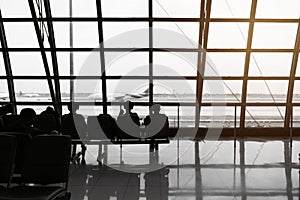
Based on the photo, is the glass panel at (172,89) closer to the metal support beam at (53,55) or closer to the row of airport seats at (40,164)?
the metal support beam at (53,55)

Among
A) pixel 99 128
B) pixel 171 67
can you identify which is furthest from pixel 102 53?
pixel 99 128

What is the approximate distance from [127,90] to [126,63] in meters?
0.98

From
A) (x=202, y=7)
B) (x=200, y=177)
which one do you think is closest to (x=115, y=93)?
(x=202, y=7)

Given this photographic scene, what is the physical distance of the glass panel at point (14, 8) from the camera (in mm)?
12797

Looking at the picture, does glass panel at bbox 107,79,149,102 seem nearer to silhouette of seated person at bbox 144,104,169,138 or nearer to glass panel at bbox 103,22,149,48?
glass panel at bbox 103,22,149,48

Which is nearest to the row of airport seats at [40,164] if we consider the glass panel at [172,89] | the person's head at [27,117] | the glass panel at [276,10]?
the person's head at [27,117]

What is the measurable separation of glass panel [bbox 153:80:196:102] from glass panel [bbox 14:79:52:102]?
356 centimetres

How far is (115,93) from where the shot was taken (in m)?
13.8

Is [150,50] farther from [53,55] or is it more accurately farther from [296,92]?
[296,92]

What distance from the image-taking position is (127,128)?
966cm

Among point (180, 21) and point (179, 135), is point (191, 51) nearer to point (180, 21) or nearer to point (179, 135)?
point (180, 21)

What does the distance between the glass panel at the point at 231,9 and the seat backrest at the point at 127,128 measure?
16.1ft

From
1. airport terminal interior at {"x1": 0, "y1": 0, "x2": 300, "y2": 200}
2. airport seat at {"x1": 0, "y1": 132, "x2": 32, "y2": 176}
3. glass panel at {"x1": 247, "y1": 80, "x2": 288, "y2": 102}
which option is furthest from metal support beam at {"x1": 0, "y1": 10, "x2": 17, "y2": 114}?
airport seat at {"x1": 0, "y1": 132, "x2": 32, "y2": 176}

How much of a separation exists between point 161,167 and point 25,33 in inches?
269
